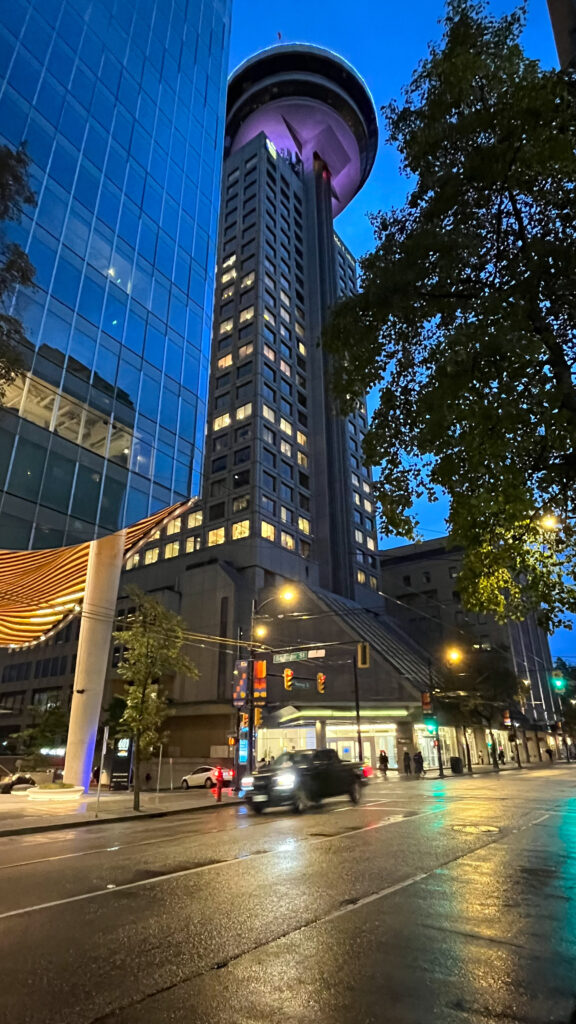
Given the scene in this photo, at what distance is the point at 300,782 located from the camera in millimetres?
17625

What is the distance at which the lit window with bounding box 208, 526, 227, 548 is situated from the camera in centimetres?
5877

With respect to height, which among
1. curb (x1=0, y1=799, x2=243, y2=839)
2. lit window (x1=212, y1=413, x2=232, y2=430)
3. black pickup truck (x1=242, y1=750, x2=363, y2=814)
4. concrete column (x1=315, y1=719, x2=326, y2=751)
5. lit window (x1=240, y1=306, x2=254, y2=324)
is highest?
lit window (x1=240, y1=306, x2=254, y2=324)

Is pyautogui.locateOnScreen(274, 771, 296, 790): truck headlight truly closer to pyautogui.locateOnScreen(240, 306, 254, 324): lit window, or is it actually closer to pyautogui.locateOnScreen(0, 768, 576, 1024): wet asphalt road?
pyautogui.locateOnScreen(0, 768, 576, 1024): wet asphalt road

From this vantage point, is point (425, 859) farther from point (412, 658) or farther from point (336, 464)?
point (336, 464)

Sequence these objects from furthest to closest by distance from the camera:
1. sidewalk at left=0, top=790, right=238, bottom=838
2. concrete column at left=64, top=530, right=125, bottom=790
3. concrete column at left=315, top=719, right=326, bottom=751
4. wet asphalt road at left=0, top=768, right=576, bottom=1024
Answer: concrete column at left=315, top=719, right=326, bottom=751 → concrete column at left=64, top=530, right=125, bottom=790 → sidewalk at left=0, top=790, right=238, bottom=838 → wet asphalt road at left=0, top=768, right=576, bottom=1024

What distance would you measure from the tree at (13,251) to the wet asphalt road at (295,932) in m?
15.8

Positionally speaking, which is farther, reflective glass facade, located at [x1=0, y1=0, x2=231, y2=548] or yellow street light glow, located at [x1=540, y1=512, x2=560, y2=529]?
reflective glass facade, located at [x1=0, y1=0, x2=231, y2=548]

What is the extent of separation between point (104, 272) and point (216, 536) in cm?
3700

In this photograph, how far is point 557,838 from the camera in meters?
10.9

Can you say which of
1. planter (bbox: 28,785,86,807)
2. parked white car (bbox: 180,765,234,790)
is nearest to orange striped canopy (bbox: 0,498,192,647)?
planter (bbox: 28,785,86,807)

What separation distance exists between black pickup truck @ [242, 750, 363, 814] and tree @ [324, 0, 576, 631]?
11.7 metres

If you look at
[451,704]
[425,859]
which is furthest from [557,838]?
[451,704]

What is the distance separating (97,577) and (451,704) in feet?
116

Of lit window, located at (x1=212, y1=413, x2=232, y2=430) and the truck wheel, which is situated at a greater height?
lit window, located at (x1=212, y1=413, x2=232, y2=430)
